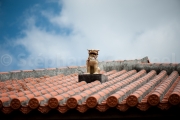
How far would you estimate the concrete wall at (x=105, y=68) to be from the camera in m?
10.4

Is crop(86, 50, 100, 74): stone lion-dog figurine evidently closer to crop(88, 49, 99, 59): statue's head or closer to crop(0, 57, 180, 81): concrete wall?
crop(88, 49, 99, 59): statue's head

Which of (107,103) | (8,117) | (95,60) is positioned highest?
(95,60)

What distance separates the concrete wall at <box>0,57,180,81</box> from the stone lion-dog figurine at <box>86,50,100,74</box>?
6.08 ft

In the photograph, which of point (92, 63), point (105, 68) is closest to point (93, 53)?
point (92, 63)

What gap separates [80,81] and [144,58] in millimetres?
5093

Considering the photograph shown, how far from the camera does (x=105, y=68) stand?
11656 mm

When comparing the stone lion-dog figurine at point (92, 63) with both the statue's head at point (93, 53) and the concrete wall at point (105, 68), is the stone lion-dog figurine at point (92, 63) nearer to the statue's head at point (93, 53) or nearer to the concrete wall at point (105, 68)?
the statue's head at point (93, 53)

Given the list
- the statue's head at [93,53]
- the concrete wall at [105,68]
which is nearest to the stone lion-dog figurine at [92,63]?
the statue's head at [93,53]

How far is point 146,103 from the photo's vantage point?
17.1 feet

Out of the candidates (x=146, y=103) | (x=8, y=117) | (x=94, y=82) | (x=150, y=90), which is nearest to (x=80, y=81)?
(x=94, y=82)

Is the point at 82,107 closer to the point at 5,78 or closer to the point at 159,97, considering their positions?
the point at 159,97

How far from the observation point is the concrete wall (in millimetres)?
10406

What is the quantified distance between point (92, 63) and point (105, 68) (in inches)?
94.6

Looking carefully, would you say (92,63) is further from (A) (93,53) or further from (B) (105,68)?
(B) (105,68)
